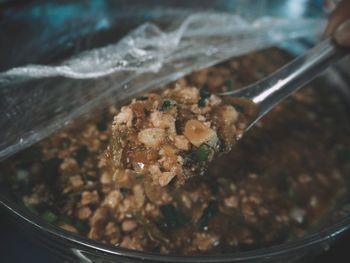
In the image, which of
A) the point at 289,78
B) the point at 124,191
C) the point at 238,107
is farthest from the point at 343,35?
the point at 124,191

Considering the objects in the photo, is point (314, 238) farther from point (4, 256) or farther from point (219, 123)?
point (4, 256)

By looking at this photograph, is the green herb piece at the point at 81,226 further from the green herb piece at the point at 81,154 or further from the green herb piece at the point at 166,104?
the green herb piece at the point at 166,104

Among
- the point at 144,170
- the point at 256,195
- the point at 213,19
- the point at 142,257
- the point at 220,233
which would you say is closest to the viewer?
the point at 142,257

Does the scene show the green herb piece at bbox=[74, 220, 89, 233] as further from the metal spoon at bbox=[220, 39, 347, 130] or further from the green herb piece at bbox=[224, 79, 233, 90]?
the green herb piece at bbox=[224, 79, 233, 90]

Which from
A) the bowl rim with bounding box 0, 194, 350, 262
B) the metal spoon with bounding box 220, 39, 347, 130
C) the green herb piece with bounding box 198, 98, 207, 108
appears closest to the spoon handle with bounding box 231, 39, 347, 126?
the metal spoon with bounding box 220, 39, 347, 130

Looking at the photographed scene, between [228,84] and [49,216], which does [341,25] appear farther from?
[49,216]

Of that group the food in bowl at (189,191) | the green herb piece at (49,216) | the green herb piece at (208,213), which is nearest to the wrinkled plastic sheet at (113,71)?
the food in bowl at (189,191)

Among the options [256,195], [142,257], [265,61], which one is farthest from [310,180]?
[142,257]
